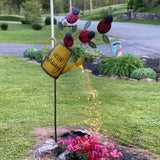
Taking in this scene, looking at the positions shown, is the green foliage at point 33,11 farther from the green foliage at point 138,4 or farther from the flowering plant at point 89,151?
the flowering plant at point 89,151

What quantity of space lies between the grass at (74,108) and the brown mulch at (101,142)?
0.25 feet

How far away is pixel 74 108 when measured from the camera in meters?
3.98

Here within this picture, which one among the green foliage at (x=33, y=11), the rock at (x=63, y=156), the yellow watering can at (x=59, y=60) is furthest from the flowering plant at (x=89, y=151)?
the green foliage at (x=33, y=11)

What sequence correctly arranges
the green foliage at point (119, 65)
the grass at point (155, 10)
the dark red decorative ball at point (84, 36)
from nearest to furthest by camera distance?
1. the dark red decorative ball at point (84, 36)
2. the green foliage at point (119, 65)
3. the grass at point (155, 10)

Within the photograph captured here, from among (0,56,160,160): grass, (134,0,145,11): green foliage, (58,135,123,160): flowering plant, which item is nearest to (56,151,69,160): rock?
(58,135,123,160): flowering plant

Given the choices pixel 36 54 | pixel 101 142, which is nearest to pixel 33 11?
pixel 36 54

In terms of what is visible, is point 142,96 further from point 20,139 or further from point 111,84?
point 20,139

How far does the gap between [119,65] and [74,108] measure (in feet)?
8.30

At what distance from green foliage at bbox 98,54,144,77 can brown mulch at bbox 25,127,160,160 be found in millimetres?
2987

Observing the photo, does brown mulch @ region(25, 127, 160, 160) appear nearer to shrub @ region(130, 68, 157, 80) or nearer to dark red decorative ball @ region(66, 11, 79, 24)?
dark red decorative ball @ region(66, 11, 79, 24)

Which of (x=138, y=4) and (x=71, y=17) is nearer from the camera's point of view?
(x=71, y=17)

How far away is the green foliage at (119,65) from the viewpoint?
600 centimetres

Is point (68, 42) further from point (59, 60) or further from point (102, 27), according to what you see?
point (102, 27)

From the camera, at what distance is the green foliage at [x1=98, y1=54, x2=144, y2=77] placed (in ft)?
19.7
